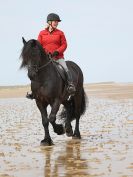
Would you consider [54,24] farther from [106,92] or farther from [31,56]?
[106,92]

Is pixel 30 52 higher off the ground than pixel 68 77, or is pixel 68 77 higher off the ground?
pixel 30 52

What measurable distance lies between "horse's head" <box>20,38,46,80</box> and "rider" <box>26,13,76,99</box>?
0.98 meters

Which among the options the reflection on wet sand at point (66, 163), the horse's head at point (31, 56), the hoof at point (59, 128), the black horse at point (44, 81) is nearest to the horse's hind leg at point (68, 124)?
the black horse at point (44, 81)

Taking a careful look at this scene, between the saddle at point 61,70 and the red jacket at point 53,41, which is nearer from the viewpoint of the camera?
the saddle at point 61,70

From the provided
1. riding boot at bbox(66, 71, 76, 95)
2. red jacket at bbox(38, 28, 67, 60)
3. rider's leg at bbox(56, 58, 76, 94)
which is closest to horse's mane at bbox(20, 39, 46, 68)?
red jacket at bbox(38, 28, 67, 60)

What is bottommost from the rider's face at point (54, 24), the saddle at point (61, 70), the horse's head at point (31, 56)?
the saddle at point (61, 70)

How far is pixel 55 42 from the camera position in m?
12.7

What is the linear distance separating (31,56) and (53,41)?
138 cm

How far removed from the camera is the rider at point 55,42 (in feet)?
41.4

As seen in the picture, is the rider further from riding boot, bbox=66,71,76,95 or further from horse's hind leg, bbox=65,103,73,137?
horse's hind leg, bbox=65,103,73,137

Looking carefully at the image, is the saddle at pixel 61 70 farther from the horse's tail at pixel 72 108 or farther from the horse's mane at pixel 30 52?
the horse's tail at pixel 72 108

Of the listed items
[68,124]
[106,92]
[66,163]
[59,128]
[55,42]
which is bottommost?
[106,92]

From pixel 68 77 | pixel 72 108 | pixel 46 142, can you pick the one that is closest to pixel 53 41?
pixel 68 77

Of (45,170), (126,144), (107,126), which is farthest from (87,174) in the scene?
(107,126)
